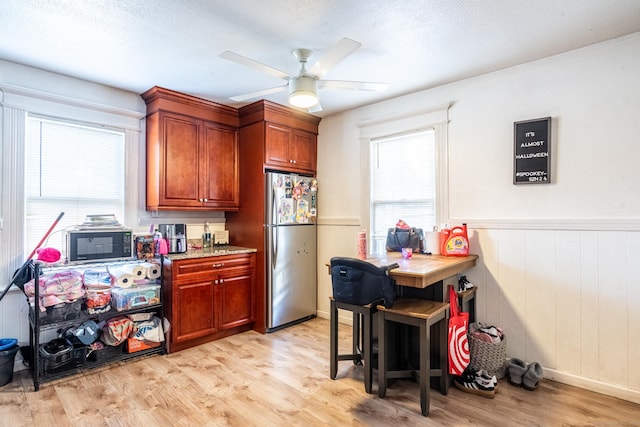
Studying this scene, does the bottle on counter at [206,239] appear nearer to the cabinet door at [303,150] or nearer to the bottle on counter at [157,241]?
the bottle on counter at [157,241]

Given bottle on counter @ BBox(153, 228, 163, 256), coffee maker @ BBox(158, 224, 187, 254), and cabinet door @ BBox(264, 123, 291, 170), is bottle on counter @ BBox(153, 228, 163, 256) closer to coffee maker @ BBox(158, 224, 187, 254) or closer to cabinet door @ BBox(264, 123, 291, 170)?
coffee maker @ BBox(158, 224, 187, 254)

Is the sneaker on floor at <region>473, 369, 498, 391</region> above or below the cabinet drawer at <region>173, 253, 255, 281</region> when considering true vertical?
below

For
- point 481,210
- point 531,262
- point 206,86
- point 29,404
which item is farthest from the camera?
point 206,86

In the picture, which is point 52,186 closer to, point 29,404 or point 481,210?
point 29,404

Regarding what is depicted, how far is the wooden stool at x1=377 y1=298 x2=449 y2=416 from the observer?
2.15m

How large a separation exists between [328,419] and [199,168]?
2.65m

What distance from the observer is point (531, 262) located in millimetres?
2756

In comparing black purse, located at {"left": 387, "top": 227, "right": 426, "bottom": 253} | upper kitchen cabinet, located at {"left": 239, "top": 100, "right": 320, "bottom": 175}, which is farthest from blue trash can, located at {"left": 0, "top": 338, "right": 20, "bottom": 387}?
black purse, located at {"left": 387, "top": 227, "right": 426, "bottom": 253}

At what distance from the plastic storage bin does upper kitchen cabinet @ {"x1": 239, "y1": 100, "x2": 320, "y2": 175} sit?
163 cm

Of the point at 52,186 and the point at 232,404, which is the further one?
the point at 52,186

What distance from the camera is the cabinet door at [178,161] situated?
3.36 m

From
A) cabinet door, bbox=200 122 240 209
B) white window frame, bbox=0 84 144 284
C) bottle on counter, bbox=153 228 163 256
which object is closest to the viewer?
white window frame, bbox=0 84 144 284

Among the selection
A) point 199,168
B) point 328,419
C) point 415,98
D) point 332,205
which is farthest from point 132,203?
point 415,98

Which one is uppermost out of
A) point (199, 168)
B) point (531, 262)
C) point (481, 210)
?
point (199, 168)
